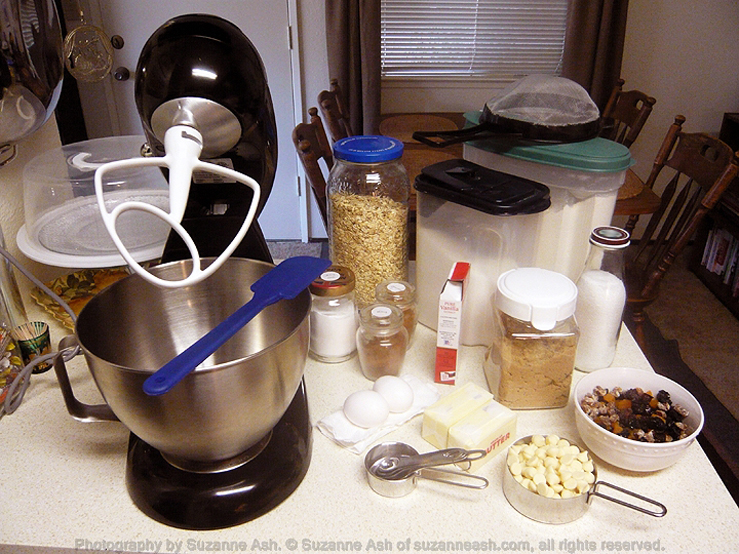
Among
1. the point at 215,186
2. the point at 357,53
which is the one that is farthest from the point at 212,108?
the point at 357,53

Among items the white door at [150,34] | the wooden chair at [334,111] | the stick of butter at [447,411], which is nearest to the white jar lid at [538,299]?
the stick of butter at [447,411]

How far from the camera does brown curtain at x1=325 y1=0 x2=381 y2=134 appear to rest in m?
2.41

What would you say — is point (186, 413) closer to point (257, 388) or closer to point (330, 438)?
point (257, 388)

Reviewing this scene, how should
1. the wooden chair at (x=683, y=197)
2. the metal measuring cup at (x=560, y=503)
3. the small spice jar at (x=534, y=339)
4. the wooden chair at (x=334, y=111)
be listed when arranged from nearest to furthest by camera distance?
the metal measuring cup at (x=560, y=503), the small spice jar at (x=534, y=339), the wooden chair at (x=683, y=197), the wooden chair at (x=334, y=111)

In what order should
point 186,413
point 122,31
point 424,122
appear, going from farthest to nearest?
point 122,31, point 424,122, point 186,413

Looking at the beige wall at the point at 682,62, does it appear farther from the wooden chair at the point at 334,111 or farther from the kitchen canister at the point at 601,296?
the kitchen canister at the point at 601,296

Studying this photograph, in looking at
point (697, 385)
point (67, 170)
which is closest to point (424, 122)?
point (697, 385)

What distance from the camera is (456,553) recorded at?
55 centimetres

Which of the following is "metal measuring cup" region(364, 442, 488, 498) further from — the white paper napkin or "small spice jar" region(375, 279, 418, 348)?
"small spice jar" region(375, 279, 418, 348)

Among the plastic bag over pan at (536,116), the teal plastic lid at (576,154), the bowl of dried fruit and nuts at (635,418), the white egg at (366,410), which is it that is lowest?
the white egg at (366,410)

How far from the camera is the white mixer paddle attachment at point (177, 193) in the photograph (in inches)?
17.8

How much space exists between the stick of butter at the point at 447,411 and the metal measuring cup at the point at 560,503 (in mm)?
83

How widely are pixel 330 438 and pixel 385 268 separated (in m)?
0.28

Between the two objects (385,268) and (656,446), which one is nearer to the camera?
(656,446)
